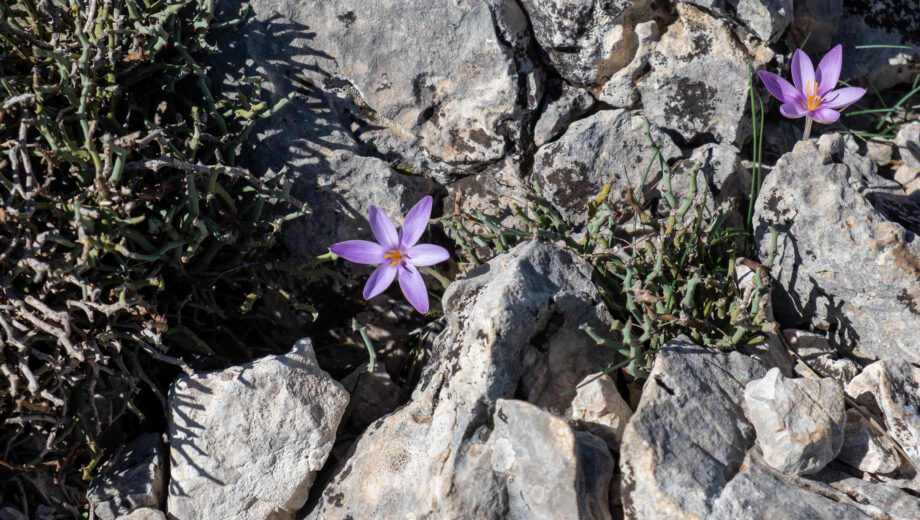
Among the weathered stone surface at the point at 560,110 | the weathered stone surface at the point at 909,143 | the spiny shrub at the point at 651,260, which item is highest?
the weathered stone surface at the point at 560,110

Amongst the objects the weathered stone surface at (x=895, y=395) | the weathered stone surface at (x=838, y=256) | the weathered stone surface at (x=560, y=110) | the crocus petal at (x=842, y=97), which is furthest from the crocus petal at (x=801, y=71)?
the weathered stone surface at (x=895, y=395)

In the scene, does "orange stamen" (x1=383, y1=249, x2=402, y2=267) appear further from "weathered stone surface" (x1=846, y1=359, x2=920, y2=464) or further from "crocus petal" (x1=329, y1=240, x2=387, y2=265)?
"weathered stone surface" (x1=846, y1=359, x2=920, y2=464)

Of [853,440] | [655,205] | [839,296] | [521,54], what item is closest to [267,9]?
[521,54]

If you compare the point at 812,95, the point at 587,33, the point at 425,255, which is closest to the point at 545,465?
the point at 425,255

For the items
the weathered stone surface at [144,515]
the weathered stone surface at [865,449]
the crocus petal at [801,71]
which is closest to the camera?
the weathered stone surface at [865,449]

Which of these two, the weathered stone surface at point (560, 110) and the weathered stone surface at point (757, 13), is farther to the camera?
Result: the weathered stone surface at point (560, 110)

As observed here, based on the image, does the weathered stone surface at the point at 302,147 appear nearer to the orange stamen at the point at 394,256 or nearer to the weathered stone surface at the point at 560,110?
the orange stamen at the point at 394,256

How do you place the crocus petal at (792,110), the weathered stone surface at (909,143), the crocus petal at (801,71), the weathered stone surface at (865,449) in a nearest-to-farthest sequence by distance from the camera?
the weathered stone surface at (865,449) → the crocus petal at (792,110) → the crocus petal at (801,71) → the weathered stone surface at (909,143)
